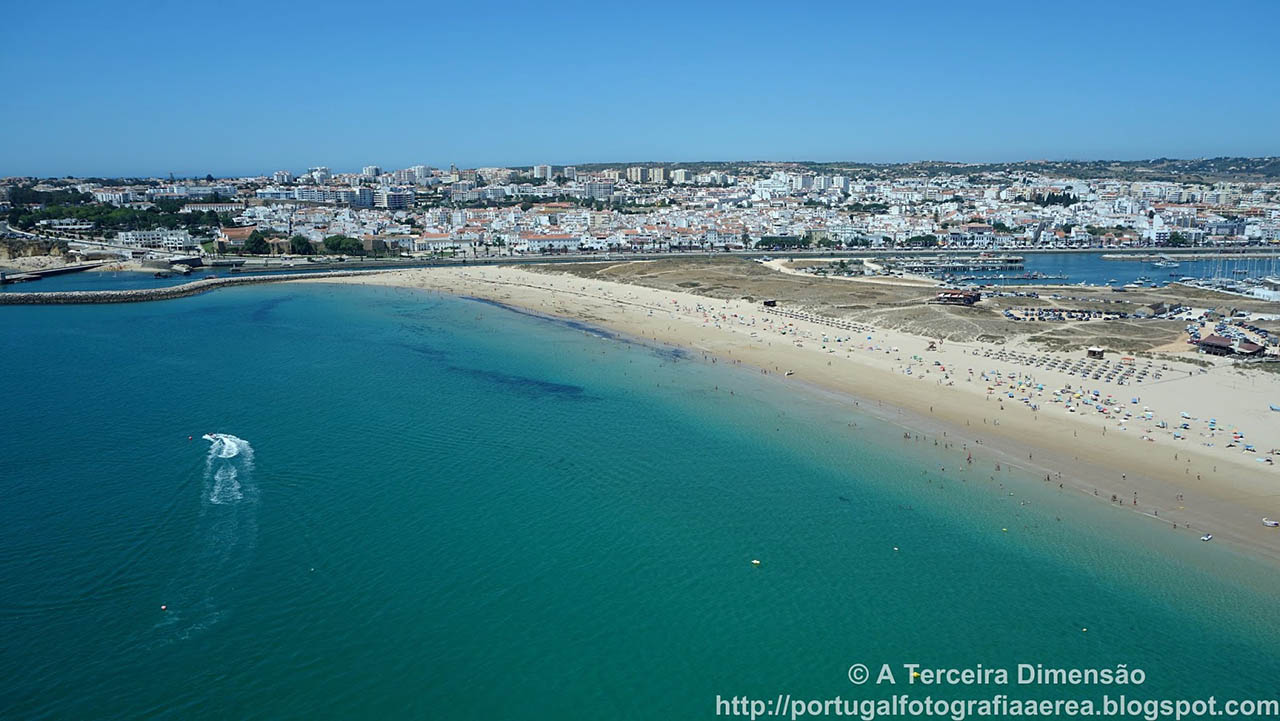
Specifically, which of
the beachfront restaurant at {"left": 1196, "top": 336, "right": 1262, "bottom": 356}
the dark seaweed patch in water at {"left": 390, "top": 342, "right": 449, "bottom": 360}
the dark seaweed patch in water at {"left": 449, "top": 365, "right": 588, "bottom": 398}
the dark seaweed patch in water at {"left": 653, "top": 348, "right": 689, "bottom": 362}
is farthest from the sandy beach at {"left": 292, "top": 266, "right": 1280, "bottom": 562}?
the dark seaweed patch in water at {"left": 390, "top": 342, "right": 449, "bottom": 360}

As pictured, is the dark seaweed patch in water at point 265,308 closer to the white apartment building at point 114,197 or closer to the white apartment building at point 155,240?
the white apartment building at point 155,240

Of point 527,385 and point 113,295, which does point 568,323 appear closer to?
point 527,385

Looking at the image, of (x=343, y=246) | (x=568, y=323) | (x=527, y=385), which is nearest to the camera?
(x=527, y=385)

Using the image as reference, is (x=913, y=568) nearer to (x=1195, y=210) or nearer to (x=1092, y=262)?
(x=1092, y=262)

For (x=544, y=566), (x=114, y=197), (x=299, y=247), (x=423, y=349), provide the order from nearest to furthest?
(x=544, y=566)
(x=423, y=349)
(x=299, y=247)
(x=114, y=197)

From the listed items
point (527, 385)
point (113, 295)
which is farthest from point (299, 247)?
point (527, 385)

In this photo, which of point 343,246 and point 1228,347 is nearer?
→ point 1228,347

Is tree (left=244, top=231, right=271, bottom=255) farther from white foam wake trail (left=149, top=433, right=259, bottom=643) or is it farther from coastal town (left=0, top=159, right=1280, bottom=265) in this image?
white foam wake trail (left=149, top=433, right=259, bottom=643)
